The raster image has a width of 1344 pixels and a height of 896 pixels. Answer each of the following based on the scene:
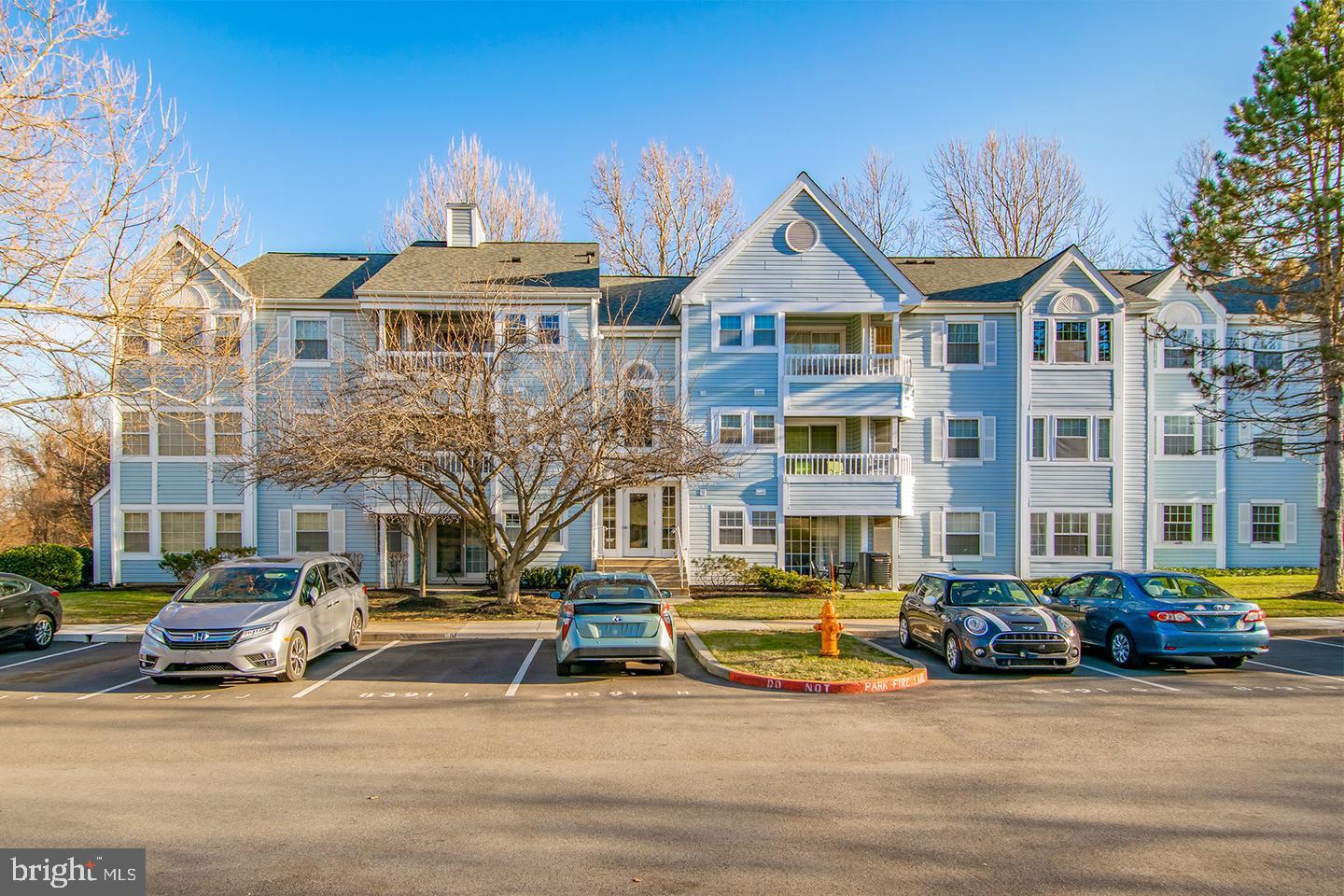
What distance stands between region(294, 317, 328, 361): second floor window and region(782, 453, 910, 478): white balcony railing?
46.6 feet

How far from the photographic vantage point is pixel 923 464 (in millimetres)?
26578

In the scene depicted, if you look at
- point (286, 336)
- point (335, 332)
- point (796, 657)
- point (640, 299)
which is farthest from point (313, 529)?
point (796, 657)

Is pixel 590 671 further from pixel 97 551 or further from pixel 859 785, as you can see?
pixel 97 551

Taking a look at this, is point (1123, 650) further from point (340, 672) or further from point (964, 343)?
point (964, 343)

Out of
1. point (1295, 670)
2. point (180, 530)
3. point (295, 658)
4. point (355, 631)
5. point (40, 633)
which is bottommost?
point (1295, 670)

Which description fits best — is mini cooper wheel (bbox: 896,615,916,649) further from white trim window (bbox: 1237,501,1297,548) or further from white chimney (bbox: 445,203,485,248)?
white chimney (bbox: 445,203,485,248)

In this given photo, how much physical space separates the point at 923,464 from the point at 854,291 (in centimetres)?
578

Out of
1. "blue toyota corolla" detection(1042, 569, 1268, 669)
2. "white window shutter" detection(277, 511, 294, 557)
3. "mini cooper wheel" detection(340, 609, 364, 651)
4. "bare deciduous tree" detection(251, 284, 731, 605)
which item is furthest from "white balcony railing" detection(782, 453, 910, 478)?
"white window shutter" detection(277, 511, 294, 557)

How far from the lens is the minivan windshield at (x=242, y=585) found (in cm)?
1239

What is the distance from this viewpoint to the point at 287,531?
25.7m

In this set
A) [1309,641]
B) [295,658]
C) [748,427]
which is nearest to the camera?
[295,658]

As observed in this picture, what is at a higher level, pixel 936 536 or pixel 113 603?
pixel 936 536

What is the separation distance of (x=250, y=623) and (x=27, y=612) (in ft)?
21.5

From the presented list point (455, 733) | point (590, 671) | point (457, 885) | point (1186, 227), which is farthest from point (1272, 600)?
point (457, 885)
